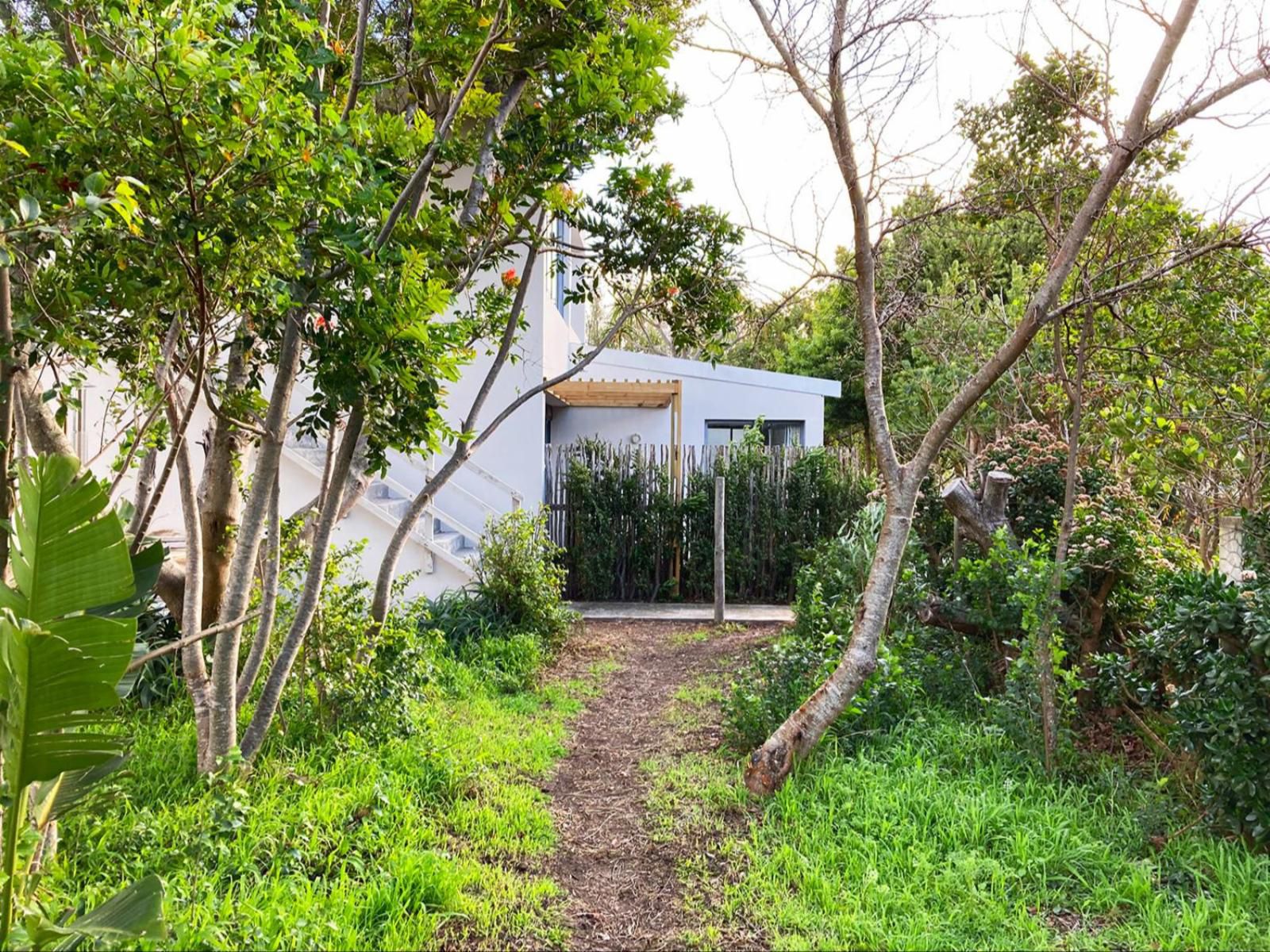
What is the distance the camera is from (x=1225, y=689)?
3.08m

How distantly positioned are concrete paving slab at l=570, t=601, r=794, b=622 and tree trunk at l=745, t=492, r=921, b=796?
4664 millimetres

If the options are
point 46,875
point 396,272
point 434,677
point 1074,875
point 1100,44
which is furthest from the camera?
point 434,677

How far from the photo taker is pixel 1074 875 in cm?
305

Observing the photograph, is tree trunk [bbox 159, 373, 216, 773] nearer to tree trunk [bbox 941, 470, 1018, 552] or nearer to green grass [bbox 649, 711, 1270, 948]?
green grass [bbox 649, 711, 1270, 948]

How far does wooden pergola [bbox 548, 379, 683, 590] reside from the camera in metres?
10.8

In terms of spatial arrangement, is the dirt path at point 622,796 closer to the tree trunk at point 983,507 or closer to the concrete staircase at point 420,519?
the concrete staircase at point 420,519

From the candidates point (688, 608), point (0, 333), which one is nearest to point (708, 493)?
point (688, 608)

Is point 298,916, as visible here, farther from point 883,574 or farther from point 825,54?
point 825,54

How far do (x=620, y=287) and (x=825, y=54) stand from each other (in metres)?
1.94

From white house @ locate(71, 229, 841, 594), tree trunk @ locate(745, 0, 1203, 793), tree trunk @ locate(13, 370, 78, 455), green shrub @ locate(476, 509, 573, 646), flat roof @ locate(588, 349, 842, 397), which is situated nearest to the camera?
tree trunk @ locate(13, 370, 78, 455)

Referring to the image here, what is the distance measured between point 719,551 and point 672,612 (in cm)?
113

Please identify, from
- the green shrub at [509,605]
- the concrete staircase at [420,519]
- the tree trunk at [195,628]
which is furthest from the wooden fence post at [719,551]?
the tree trunk at [195,628]

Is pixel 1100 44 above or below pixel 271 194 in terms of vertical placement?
above

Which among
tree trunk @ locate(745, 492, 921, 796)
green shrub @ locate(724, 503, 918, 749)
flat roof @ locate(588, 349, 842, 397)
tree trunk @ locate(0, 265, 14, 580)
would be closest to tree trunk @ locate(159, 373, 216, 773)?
tree trunk @ locate(0, 265, 14, 580)
